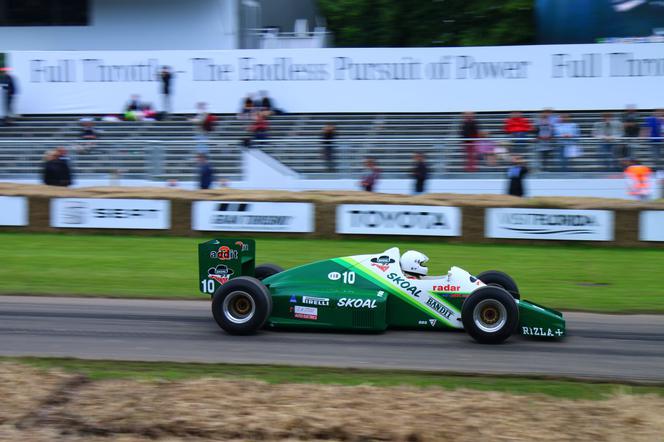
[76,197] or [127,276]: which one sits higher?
[76,197]

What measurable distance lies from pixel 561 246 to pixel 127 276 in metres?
8.01

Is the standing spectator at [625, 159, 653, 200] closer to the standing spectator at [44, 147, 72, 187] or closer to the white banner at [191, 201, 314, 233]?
the white banner at [191, 201, 314, 233]

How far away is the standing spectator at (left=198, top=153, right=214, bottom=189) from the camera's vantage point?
1895cm

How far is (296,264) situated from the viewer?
551 inches

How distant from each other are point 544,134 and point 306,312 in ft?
44.7

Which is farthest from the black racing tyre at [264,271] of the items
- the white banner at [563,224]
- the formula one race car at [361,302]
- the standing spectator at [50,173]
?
the standing spectator at [50,173]

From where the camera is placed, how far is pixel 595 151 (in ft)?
63.0

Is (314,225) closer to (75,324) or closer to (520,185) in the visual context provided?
(520,185)

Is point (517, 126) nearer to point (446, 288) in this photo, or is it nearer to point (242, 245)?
point (446, 288)

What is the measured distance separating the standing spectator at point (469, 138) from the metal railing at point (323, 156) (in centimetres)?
5

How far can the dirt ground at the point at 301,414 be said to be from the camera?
6.21 m

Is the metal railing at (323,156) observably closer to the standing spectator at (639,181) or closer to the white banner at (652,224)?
the standing spectator at (639,181)

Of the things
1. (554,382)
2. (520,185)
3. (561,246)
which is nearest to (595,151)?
(520,185)

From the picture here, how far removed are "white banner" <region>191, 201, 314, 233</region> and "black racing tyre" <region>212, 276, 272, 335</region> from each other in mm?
7266
